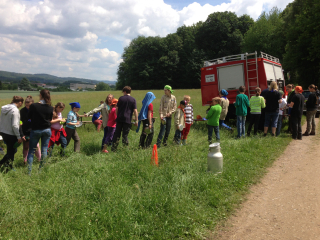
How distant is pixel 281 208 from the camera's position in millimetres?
4043

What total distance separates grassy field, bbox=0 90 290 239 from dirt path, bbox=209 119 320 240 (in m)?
0.22

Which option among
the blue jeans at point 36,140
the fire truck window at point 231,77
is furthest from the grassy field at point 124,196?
the fire truck window at point 231,77

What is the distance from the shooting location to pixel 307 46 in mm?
25062

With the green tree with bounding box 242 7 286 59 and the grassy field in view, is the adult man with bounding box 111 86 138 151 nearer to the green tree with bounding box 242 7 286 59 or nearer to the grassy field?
the grassy field

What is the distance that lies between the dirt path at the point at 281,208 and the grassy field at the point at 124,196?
22 centimetres

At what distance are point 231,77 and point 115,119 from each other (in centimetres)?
713

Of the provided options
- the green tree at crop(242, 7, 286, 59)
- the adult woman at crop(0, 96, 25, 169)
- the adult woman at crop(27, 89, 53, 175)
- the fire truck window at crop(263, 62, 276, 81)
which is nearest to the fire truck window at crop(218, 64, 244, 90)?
the fire truck window at crop(263, 62, 276, 81)

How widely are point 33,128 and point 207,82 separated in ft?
30.7

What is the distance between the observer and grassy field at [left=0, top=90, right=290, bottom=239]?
3.18 m

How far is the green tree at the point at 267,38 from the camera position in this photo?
40.4 metres

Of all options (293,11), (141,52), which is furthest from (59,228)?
(141,52)

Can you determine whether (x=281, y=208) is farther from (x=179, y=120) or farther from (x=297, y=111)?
(x=297, y=111)

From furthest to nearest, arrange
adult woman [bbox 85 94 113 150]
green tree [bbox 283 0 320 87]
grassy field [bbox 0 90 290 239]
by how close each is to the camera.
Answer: green tree [bbox 283 0 320 87] → adult woman [bbox 85 94 113 150] → grassy field [bbox 0 90 290 239]

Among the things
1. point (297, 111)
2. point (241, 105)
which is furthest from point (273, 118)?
point (241, 105)
